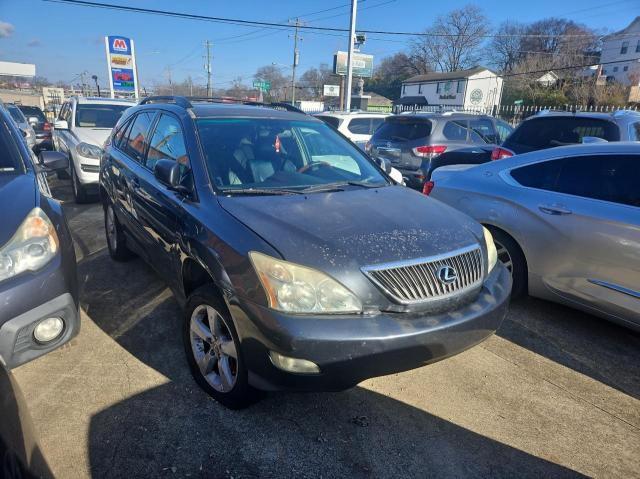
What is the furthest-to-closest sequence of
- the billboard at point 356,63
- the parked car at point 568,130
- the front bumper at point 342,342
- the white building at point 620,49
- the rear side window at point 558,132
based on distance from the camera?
the white building at point 620,49
the billboard at point 356,63
the rear side window at point 558,132
the parked car at point 568,130
the front bumper at point 342,342

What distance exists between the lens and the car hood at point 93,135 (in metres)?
7.73

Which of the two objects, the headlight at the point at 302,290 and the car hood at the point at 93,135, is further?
the car hood at the point at 93,135

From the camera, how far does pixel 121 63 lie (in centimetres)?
2083

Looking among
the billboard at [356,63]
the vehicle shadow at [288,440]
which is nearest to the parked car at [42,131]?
the vehicle shadow at [288,440]

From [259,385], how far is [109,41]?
22864 mm

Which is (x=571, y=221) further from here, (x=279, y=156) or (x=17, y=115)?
(x=17, y=115)

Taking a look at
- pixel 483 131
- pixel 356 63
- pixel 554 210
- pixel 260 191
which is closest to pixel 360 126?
pixel 483 131

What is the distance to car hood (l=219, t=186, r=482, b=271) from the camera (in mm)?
2070

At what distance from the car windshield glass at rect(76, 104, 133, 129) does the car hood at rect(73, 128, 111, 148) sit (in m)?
0.37

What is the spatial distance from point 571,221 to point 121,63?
897 inches

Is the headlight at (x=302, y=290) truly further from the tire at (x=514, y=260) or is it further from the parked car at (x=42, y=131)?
the parked car at (x=42, y=131)

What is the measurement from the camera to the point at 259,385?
2105 millimetres

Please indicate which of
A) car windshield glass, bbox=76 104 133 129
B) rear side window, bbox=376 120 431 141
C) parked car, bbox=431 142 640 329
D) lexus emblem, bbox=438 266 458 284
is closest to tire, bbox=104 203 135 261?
lexus emblem, bbox=438 266 458 284

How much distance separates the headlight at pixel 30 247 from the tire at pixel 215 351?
2.63ft
